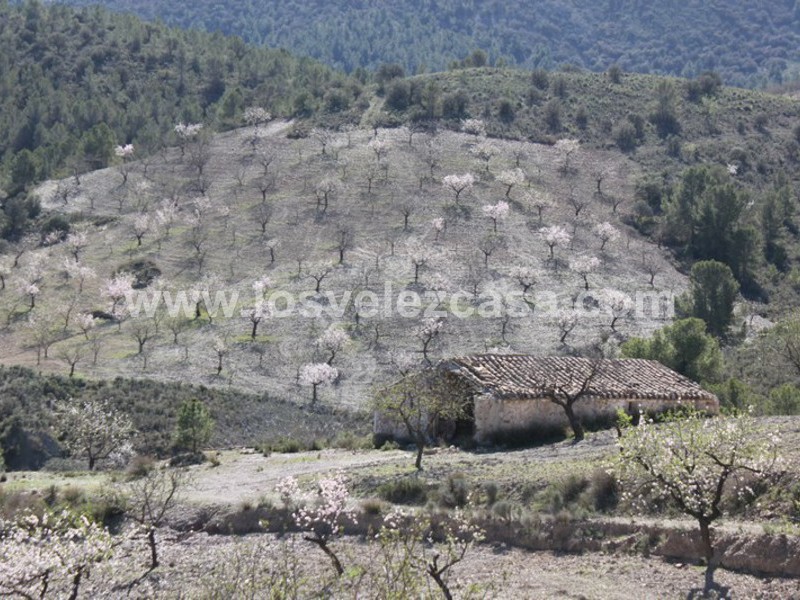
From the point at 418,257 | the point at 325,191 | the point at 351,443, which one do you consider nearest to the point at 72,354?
the point at 418,257

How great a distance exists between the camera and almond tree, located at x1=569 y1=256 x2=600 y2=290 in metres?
78.7

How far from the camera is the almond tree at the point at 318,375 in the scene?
6216 centimetres

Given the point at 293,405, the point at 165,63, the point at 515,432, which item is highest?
the point at 165,63

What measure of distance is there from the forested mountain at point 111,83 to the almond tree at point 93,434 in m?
61.9

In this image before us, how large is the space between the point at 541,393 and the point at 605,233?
52849 mm

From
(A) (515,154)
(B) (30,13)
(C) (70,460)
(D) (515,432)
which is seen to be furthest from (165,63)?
(D) (515,432)

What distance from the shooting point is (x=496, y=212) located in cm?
8725

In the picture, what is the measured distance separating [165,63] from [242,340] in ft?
295

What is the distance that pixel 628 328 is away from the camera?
229ft

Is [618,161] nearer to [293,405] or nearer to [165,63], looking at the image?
[293,405]

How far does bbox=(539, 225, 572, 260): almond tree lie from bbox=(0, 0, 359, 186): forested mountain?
3885 centimetres

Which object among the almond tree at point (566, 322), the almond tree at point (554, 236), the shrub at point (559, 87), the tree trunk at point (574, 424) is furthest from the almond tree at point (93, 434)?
the shrub at point (559, 87)

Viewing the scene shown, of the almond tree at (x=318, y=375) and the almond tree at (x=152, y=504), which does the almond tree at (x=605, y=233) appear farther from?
the almond tree at (x=152, y=504)

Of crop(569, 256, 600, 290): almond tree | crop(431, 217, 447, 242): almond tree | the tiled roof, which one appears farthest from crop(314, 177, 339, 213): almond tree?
the tiled roof
